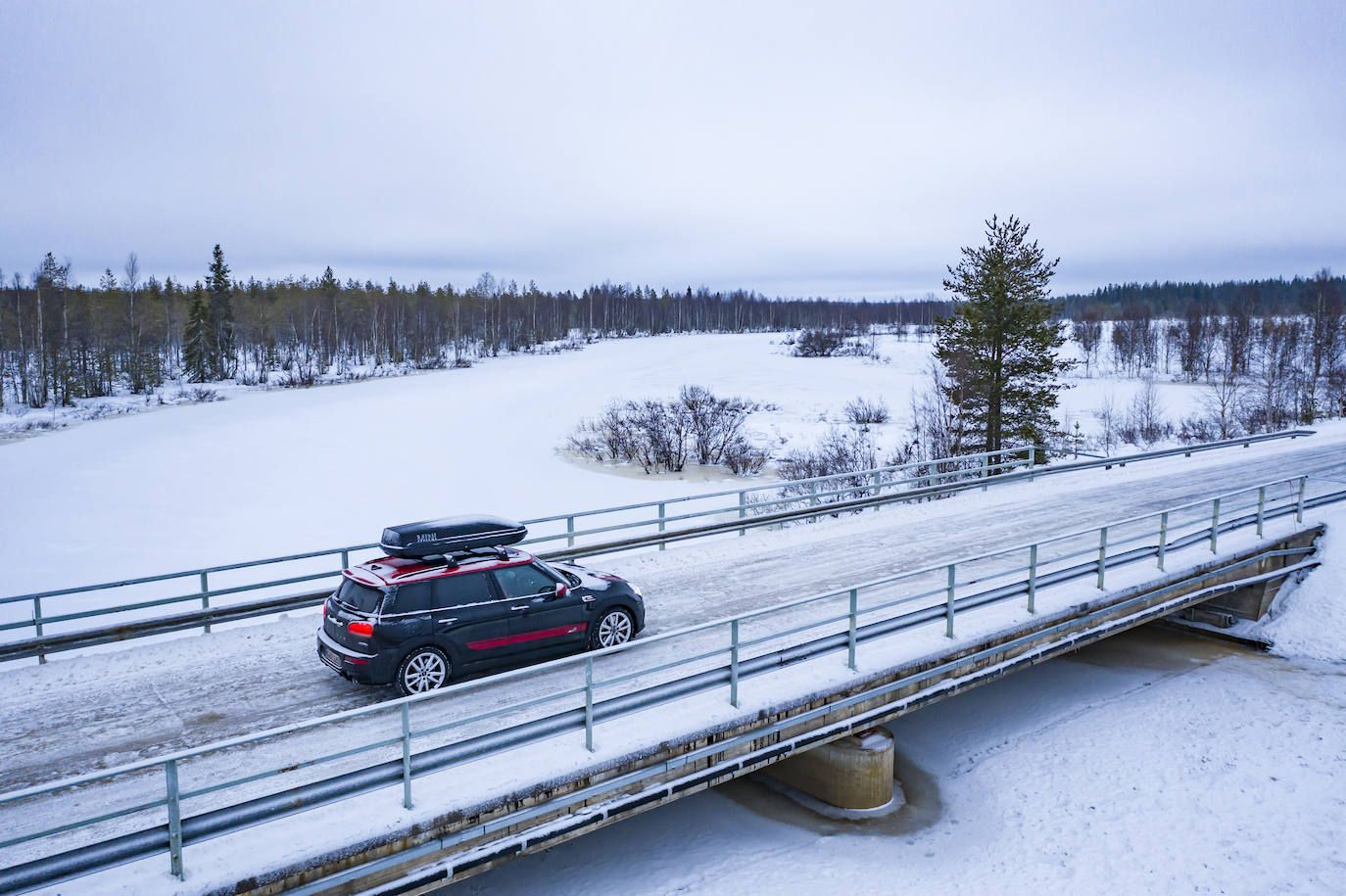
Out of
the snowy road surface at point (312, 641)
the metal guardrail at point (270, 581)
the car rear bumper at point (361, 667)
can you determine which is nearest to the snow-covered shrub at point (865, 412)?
the metal guardrail at point (270, 581)

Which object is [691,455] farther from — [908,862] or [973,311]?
[908,862]

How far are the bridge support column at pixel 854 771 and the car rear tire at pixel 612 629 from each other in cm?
278

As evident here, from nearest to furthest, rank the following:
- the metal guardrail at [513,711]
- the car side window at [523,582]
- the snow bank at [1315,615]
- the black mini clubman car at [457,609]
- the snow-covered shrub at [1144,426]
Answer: the metal guardrail at [513,711] → the black mini clubman car at [457,609] → the car side window at [523,582] → the snow bank at [1315,615] → the snow-covered shrub at [1144,426]

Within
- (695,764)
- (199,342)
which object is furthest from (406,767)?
(199,342)

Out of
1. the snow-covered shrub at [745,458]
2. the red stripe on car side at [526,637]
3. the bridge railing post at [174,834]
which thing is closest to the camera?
the bridge railing post at [174,834]

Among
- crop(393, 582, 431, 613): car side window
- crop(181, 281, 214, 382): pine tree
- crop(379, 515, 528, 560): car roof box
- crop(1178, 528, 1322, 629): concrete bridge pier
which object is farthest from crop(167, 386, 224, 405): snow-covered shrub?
crop(1178, 528, 1322, 629): concrete bridge pier

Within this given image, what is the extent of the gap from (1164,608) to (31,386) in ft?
251

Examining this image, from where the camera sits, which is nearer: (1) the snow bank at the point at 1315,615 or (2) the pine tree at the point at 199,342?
(1) the snow bank at the point at 1315,615

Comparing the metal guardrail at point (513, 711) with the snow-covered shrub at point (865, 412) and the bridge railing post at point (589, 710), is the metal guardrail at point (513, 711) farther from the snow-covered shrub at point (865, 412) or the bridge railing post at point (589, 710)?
the snow-covered shrub at point (865, 412)

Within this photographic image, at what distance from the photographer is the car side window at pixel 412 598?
929 cm

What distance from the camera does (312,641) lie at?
1165cm

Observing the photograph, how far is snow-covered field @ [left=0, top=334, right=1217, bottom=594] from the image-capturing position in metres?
26.6

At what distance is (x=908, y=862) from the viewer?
9.64 m

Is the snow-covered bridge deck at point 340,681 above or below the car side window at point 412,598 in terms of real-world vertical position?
below
